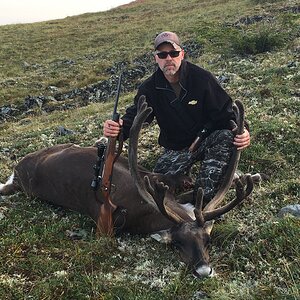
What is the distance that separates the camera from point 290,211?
223 inches

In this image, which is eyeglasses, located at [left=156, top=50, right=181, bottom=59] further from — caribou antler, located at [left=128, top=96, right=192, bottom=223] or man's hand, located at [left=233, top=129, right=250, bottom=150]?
man's hand, located at [left=233, top=129, right=250, bottom=150]

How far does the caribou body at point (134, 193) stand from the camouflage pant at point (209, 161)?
240 millimetres

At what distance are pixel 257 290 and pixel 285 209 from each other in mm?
1601

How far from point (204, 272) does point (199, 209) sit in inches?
27.5

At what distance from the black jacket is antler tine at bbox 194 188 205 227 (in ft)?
5.73

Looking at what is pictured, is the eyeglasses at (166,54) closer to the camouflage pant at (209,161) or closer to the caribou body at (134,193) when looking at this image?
the caribou body at (134,193)

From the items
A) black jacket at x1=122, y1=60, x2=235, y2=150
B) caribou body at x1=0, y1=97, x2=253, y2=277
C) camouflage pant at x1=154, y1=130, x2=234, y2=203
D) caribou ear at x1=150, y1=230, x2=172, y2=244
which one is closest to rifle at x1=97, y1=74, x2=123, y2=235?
caribou body at x1=0, y1=97, x2=253, y2=277

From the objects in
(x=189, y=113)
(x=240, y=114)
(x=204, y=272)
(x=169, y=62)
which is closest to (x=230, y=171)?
(x=240, y=114)

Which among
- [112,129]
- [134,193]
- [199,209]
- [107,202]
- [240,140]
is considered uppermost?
[112,129]

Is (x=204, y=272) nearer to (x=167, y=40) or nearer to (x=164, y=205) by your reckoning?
(x=164, y=205)

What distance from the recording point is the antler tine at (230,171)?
5.67 meters

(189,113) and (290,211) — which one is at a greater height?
(189,113)

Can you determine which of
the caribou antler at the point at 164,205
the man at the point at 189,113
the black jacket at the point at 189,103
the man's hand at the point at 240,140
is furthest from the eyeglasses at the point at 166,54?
the caribou antler at the point at 164,205

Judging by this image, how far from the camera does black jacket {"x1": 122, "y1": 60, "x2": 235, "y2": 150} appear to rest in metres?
6.58
